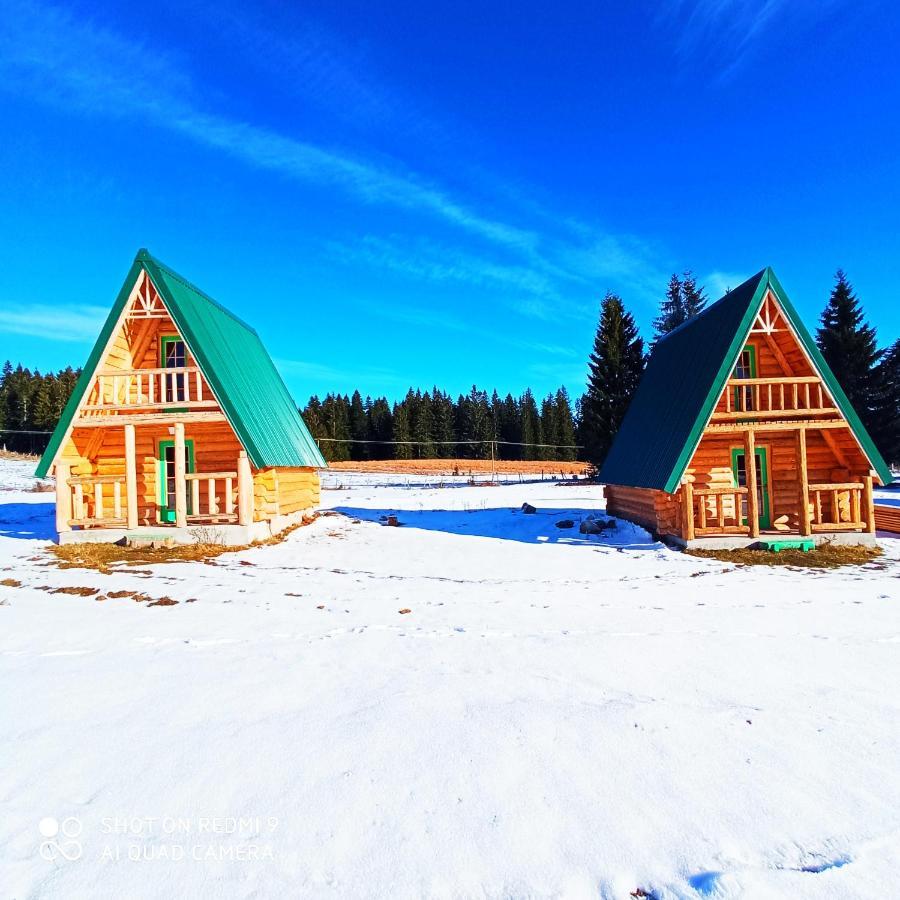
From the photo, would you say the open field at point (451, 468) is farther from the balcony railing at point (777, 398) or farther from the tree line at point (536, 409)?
the balcony railing at point (777, 398)

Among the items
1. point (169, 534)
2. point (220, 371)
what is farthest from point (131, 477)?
point (220, 371)

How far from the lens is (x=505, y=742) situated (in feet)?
13.8

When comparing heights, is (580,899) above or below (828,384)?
below

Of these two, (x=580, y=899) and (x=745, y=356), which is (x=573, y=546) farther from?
(x=580, y=899)

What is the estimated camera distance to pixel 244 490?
578 inches

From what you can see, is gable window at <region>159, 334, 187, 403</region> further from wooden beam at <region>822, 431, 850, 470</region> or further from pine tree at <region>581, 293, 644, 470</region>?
pine tree at <region>581, 293, 644, 470</region>

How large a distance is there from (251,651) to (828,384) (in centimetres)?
1449

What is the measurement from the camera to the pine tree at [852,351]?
3503cm

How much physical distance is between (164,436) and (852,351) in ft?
126

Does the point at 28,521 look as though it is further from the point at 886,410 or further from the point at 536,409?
the point at 536,409

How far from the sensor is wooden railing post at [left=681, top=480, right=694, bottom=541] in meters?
14.3

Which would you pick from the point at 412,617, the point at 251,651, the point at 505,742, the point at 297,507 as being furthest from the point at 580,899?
the point at 297,507

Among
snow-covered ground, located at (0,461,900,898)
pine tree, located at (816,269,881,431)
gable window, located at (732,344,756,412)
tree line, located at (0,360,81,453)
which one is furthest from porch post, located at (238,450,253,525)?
tree line, located at (0,360,81,453)

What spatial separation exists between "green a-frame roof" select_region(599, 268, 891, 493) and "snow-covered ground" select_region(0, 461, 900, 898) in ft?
20.1
